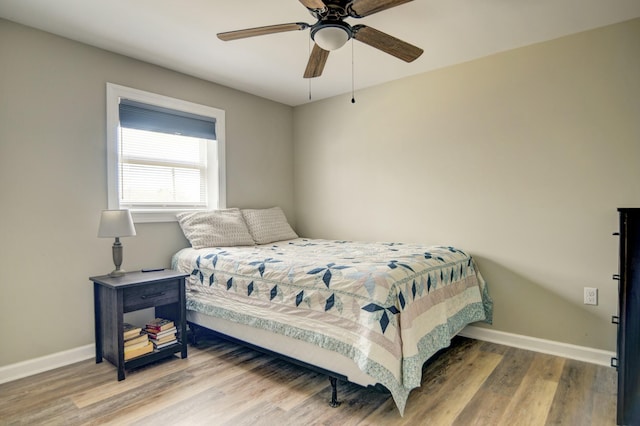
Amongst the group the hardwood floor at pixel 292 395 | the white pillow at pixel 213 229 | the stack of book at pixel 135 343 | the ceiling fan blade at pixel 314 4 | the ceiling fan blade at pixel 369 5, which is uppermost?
the ceiling fan blade at pixel 369 5

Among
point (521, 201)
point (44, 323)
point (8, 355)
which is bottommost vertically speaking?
point (8, 355)

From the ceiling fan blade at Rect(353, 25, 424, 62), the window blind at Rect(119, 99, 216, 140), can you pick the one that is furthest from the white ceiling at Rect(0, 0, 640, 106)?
the window blind at Rect(119, 99, 216, 140)

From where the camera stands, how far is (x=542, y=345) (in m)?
2.76

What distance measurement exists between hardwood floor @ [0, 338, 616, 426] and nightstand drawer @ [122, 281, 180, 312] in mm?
442

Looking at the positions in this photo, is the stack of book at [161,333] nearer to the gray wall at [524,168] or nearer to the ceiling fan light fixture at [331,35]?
the gray wall at [524,168]

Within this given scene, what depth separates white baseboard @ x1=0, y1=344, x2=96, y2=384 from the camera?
2.34 meters

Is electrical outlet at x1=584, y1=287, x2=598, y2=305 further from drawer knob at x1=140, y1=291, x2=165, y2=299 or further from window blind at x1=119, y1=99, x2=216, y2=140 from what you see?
window blind at x1=119, y1=99, x2=216, y2=140

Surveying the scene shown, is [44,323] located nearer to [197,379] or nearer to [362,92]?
[197,379]

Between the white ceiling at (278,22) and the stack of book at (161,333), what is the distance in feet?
6.97

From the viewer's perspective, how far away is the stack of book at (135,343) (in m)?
2.45

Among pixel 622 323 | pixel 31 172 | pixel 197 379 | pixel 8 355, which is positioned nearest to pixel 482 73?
pixel 622 323

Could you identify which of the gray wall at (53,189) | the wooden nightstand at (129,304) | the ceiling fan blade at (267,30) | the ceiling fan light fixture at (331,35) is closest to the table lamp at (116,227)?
the wooden nightstand at (129,304)

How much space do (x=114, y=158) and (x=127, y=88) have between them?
59cm

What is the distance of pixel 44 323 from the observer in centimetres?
251
